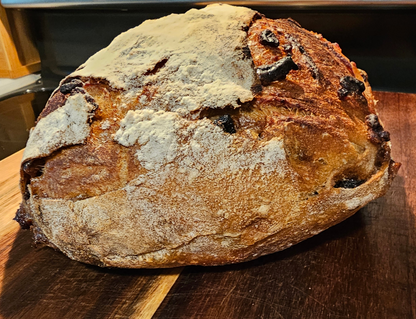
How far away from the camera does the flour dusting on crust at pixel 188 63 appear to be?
82 cm

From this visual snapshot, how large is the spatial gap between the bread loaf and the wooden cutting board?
63mm

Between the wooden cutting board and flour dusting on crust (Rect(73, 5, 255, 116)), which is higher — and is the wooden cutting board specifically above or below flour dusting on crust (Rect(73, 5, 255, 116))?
below

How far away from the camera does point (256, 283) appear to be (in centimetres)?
90

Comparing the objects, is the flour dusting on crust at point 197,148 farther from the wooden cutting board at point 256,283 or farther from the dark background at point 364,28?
the dark background at point 364,28

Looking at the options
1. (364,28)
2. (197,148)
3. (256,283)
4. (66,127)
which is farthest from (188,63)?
(364,28)

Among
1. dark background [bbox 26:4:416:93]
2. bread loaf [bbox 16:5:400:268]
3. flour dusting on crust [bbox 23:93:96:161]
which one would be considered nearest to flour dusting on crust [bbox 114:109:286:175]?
bread loaf [bbox 16:5:400:268]

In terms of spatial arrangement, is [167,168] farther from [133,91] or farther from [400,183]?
[400,183]

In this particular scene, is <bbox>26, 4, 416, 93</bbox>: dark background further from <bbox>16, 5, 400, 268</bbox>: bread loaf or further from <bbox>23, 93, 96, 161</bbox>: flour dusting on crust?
<bbox>23, 93, 96, 161</bbox>: flour dusting on crust

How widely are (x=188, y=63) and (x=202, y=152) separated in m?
0.21

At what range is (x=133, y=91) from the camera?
2.80ft

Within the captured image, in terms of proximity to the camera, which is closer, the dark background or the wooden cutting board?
the wooden cutting board

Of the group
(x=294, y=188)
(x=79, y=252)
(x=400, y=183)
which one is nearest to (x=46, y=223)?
(x=79, y=252)

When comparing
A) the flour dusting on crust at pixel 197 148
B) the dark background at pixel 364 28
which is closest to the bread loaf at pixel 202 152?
the flour dusting on crust at pixel 197 148

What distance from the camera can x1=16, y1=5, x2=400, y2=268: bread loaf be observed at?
80 centimetres
